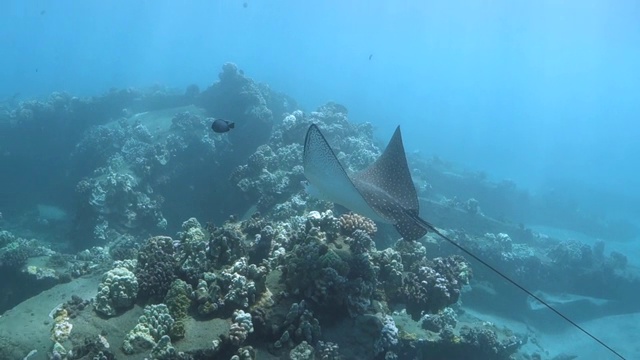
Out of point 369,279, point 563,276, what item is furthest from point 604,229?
point 369,279

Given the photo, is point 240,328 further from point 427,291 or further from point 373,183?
point 427,291

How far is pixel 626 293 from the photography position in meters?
19.9

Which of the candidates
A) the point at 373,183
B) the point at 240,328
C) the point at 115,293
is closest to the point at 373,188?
the point at 373,183

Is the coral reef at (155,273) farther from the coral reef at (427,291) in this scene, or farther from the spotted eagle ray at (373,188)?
the coral reef at (427,291)

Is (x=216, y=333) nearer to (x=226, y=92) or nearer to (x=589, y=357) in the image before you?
(x=589, y=357)

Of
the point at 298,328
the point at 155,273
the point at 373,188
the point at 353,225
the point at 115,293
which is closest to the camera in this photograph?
the point at 298,328

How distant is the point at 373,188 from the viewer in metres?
6.95

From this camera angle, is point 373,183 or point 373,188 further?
point 373,183

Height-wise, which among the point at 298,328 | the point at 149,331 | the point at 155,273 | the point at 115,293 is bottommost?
the point at 115,293

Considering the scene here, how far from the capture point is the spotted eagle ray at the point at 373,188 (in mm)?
5648

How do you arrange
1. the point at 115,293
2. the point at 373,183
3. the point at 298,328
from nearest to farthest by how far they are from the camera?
the point at 298,328 → the point at 115,293 → the point at 373,183

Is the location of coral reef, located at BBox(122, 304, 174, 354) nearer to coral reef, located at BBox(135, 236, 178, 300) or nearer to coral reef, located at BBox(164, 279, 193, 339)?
coral reef, located at BBox(164, 279, 193, 339)

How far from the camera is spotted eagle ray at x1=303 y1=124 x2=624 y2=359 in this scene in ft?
18.5

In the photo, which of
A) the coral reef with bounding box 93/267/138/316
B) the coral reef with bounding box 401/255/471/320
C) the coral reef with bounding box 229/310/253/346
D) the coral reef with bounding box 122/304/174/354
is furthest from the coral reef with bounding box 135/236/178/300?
the coral reef with bounding box 401/255/471/320
